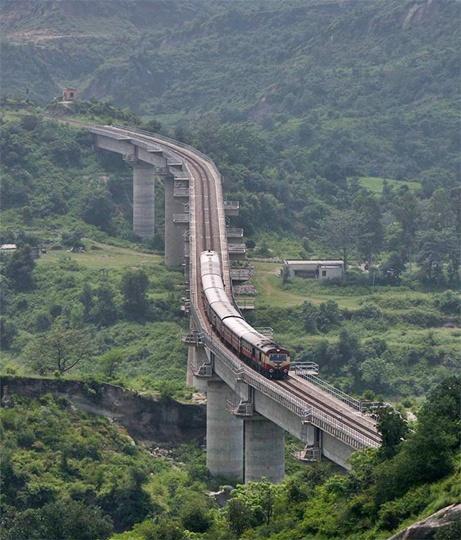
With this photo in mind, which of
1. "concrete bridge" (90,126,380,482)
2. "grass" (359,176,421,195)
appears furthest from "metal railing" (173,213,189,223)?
"grass" (359,176,421,195)

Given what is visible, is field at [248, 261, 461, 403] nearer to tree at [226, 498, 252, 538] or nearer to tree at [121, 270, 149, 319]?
tree at [121, 270, 149, 319]

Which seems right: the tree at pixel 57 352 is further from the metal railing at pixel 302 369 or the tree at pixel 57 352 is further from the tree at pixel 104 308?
the metal railing at pixel 302 369

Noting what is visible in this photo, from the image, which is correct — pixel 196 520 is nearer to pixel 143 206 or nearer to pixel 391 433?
pixel 391 433

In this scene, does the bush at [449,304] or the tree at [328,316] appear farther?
the bush at [449,304]

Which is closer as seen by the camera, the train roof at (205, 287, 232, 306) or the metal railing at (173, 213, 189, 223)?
the train roof at (205, 287, 232, 306)

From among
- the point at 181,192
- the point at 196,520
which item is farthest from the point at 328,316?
the point at 196,520

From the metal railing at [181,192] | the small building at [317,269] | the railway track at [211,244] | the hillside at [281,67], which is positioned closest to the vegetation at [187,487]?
the railway track at [211,244]

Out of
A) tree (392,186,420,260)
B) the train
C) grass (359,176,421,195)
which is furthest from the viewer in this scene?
grass (359,176,421,195)
